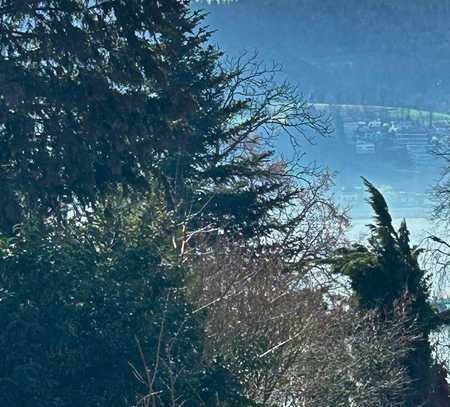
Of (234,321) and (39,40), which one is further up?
(39,40)

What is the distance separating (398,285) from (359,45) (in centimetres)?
17000

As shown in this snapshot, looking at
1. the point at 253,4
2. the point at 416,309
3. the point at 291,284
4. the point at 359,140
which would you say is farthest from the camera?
the point at 253,4

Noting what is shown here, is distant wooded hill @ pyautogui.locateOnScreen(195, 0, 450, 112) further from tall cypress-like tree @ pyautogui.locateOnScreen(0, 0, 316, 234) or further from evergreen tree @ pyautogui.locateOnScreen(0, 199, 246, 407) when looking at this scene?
evergreen tree @ pyautogui.locateOnScreen(0, 199, 246, 407)

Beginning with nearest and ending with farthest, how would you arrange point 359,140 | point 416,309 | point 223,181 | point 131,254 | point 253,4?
point 131,254 < point 416,309 < point 223,181 < point 359,140 < point 253,4

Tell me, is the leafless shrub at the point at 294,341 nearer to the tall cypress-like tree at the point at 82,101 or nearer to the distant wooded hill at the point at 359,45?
the tall cypress-like tree at the point at 82,101

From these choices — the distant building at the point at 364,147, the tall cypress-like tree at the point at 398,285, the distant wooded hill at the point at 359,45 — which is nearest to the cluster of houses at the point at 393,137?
the distant building at the point at 364,147

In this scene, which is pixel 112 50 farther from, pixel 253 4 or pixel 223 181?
pixel 253 4

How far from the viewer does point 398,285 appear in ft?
59.7

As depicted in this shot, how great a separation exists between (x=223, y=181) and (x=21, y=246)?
43.5ft

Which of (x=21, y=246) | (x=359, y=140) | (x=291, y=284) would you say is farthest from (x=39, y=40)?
(x=359, y=140)

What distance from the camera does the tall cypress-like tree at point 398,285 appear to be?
17.3 m

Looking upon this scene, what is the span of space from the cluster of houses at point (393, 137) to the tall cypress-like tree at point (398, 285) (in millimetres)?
112196

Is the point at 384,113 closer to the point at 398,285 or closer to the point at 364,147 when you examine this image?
the point at 364,147

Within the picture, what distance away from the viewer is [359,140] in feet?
467
